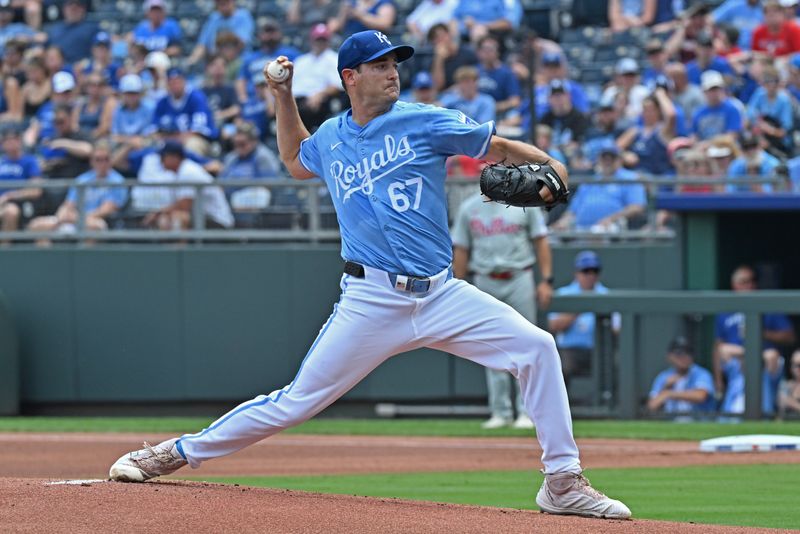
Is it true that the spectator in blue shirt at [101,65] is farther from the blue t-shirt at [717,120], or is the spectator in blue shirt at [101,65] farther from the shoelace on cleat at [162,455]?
the shoelace on cleat at [162,455]

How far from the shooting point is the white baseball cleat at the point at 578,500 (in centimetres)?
566

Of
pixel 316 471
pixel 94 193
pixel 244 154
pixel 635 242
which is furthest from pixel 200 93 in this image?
pixel 316 471

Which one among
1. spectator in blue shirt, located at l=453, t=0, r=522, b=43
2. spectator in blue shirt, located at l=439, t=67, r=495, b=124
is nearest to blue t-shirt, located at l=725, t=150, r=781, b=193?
spectator in blue shirt, located at l=439, t=67, r=495, b=124

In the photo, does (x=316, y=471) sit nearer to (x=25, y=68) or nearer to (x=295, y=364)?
(x=295, y=364)

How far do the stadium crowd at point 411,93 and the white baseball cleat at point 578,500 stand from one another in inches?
269

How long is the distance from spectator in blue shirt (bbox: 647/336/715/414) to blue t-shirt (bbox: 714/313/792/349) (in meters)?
0.31

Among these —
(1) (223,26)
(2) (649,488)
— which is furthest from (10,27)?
(2) (649,488)

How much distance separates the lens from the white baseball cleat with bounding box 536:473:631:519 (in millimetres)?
5664

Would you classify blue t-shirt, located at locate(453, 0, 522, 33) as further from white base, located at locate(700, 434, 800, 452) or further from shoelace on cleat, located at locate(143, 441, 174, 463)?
shoelace on cleat, located at locate(143, 441, 174, 463)

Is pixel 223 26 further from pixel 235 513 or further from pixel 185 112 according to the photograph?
pixel 235 513

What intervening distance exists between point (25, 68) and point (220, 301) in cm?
560

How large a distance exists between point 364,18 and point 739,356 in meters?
7.02

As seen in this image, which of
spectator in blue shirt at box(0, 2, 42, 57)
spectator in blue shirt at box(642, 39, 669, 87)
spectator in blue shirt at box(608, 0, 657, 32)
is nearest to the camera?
spectator in blue shirt at box(642, 39, 669, 87)

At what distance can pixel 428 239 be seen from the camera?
5641 millimetres
